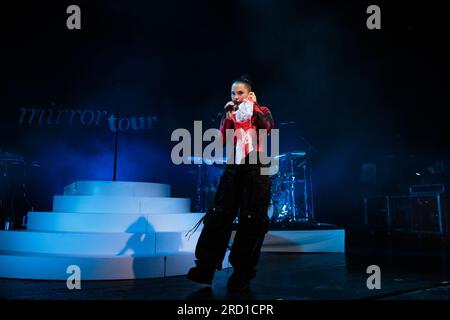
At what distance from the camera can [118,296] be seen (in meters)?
2.16

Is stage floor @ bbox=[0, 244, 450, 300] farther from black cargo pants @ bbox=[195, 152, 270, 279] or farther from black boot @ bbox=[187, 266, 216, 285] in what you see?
black cargo pants @ bbox=[195, 152, 270, 279]

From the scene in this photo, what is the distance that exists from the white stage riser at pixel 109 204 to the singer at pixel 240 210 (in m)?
1.22

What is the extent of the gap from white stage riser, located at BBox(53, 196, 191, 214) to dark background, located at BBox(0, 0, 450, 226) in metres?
2.49

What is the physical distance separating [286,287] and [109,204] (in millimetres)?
1838

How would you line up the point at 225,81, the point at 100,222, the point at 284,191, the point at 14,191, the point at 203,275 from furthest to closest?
the point at 225,81 → the point at 284,191 → the point at 14,191 → the point at 100,222 → the point at 203,275

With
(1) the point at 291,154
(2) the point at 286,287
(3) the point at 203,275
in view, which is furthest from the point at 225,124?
(1) the point at 291,154

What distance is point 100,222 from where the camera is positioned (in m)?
3.21

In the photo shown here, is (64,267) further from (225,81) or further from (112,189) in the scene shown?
(225,81)

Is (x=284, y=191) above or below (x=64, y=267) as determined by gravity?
above

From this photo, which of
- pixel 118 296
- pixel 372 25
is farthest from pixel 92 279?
pixel 372 25

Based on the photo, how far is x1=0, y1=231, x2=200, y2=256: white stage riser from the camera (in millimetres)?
2992

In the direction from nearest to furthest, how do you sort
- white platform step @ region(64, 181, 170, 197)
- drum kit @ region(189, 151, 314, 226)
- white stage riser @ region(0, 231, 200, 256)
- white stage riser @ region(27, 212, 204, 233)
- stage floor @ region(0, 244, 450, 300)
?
1. stage floor @ region(0, 244, 450, 300)
2. white stage riser @ region(0, 231, 200, 256)
3. white stage riser @ region(27, 212, 204, 233)
4. white platform step @ region(64, 181, 170, 197)
5. drum kit @ region(189, 151, 314, 226)

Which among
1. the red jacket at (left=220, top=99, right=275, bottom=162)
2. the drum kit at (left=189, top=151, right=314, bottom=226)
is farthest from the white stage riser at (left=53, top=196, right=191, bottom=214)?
the drum kit at (left=189, top=151, right=314, bottom=226)

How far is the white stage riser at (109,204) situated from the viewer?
3.39 meters
